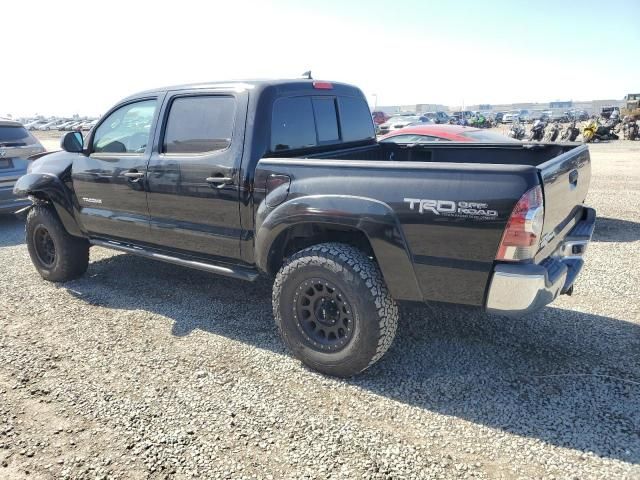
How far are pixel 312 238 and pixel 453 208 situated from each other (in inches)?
46.1

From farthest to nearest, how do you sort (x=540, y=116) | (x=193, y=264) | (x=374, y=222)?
(x=540, y=116), (x=193, y=264), (x=374, y=222)

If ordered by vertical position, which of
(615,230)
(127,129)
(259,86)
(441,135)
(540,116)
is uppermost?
(259,86)

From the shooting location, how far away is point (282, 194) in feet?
10.3

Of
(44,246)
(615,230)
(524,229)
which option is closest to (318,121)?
(524,229)

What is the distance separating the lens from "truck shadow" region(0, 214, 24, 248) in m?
6.87

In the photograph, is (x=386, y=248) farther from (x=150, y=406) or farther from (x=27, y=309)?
(x=27, y=309)

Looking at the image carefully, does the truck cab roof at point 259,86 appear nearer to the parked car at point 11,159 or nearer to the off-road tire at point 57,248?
the off-road tire at point 57,248

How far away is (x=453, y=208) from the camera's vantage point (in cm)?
255

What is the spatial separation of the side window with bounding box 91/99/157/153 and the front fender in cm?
176

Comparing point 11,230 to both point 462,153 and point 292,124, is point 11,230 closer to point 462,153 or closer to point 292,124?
point 292,124

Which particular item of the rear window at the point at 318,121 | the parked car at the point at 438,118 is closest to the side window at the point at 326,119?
the rear window at the point at 318,121

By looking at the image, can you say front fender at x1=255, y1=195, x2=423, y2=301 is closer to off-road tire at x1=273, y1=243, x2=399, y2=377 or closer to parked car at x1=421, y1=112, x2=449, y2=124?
off-road tire at x1=273, y1=243, x2=399, y2=377

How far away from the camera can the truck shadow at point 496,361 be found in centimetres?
266

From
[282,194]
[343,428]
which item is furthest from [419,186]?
[343,428]
